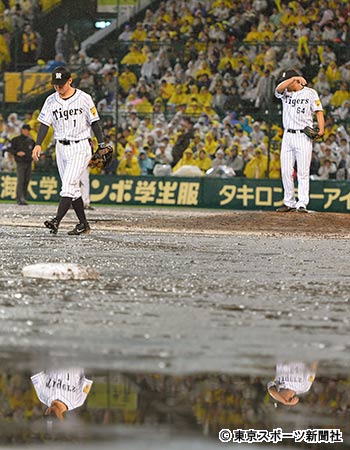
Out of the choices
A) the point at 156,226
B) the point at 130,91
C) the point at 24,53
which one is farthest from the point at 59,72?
the point at 24,53

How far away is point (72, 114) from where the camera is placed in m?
16.2

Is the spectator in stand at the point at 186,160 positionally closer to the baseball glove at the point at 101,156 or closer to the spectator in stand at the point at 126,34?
the spectator in stand at the point at 126,34

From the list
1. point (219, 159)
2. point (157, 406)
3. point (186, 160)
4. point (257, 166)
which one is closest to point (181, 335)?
point (157, 406)

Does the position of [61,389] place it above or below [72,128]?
below

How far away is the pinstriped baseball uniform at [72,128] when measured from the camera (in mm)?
16234

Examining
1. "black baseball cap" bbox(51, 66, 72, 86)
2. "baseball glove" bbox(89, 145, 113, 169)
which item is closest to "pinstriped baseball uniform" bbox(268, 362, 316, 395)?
"black baseball cap" bbox(51, 66, 72, 86)

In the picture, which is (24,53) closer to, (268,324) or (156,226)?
(156,226)

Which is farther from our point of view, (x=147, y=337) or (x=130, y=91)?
(x=130, y=91)

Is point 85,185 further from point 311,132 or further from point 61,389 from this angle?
point 61,389

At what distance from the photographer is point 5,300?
8.27m

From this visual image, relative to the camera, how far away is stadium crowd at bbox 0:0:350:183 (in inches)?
1214

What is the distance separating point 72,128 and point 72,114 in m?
0.19

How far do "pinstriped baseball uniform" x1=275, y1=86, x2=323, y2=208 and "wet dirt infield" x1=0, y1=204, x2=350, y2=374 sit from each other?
3700 mm

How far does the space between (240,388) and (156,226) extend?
1523cm
